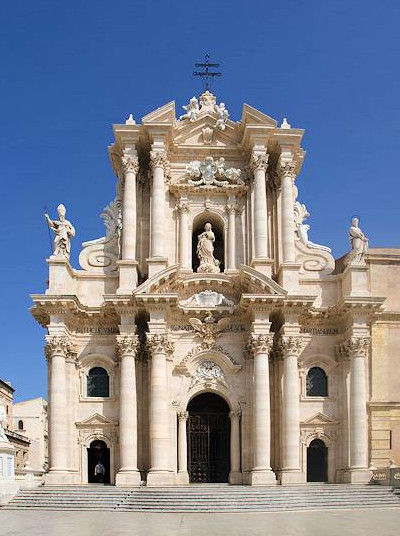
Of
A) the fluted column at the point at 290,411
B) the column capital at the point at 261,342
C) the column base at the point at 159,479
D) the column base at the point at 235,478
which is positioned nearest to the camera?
the column base at the point at 159,479

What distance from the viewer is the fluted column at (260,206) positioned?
117ft

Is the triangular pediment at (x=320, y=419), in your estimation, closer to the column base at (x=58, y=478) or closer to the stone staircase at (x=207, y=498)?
the stone staircase at (x=207, y=498)

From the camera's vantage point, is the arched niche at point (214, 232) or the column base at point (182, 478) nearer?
the column base at point (182, 478)

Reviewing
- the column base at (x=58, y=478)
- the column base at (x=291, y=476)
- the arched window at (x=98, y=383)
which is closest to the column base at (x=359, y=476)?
the column base at (x=291, y=476)

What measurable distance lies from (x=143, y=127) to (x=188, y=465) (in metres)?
15.5

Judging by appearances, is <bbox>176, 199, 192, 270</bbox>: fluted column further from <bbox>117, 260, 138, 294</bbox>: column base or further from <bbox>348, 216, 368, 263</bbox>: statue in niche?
<bbox>348, 216, 368, 263</bbox>: statue in niche

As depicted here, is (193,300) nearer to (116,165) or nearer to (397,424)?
(116,165)

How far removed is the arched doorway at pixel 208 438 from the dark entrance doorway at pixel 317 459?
3.70 m

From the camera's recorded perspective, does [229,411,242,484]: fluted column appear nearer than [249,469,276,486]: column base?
No

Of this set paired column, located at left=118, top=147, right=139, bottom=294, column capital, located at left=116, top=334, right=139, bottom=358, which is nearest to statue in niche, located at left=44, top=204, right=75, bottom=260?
paired column, located at left=118, top=147, right=139, bottom=294

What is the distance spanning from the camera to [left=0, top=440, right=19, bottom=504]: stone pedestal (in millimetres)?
29797

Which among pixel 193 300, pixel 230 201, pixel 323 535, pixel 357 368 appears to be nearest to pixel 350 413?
pixel 357 368

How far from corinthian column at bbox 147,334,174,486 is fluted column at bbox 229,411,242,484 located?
284 cm

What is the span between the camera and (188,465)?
35.2 metres
